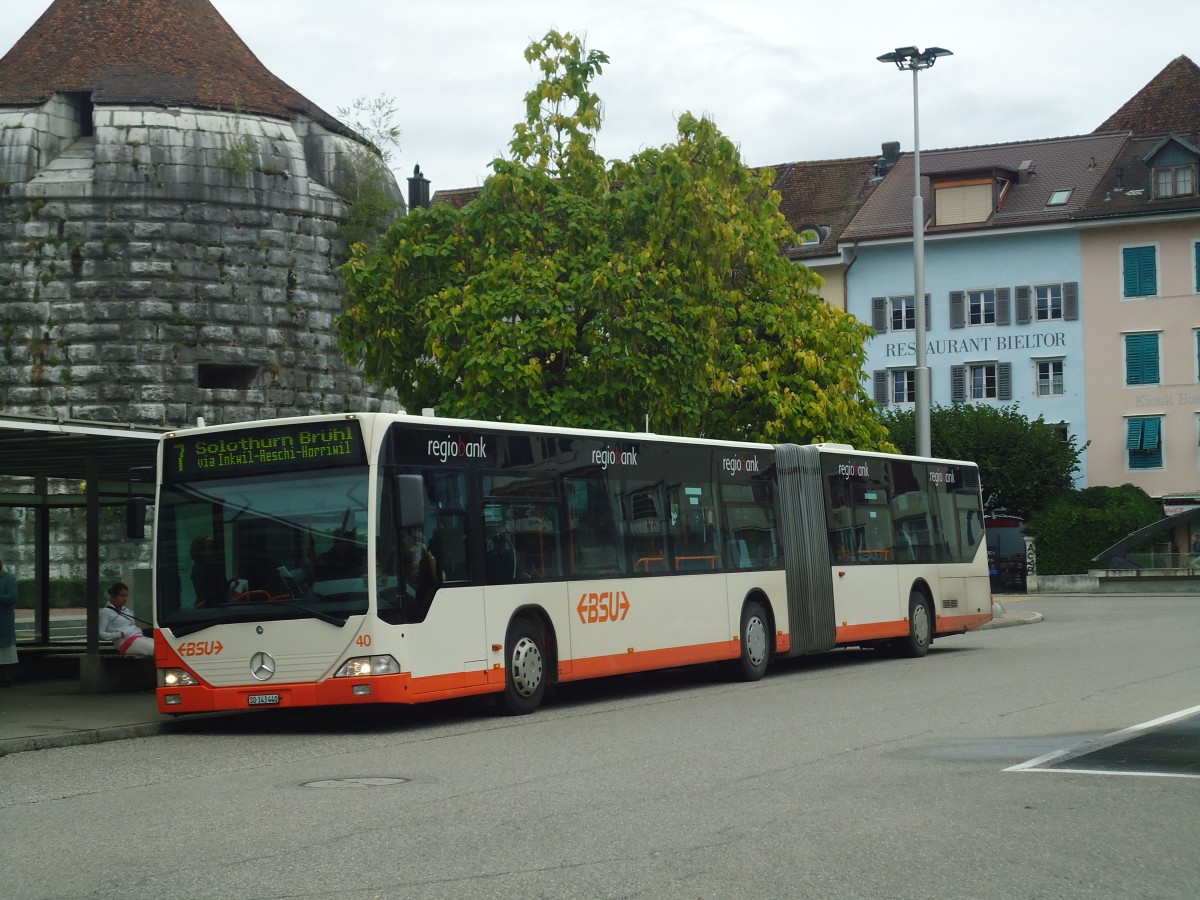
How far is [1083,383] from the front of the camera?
207 feet

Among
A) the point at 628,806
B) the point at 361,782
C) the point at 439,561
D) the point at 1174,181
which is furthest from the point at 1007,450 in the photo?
the point at 628,806

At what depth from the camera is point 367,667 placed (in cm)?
1429

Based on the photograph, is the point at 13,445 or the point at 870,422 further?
the point at 870,422

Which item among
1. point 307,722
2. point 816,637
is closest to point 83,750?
point 307,722

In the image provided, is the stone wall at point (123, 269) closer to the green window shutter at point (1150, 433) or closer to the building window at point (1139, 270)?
the building window at point (1139, 270)

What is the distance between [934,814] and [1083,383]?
186 feet

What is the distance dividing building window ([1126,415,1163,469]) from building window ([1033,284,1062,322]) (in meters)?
4.80

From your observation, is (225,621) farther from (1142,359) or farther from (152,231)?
(1142,359)

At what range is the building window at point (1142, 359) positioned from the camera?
62.1 metres

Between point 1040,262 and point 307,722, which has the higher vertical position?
point 1040,262

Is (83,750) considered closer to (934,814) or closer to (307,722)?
(307,722)

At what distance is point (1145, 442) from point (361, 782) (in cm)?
5528

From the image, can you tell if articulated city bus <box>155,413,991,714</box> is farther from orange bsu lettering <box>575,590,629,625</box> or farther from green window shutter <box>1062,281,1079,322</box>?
green window shutter <box>1062,281,1079,322</box>

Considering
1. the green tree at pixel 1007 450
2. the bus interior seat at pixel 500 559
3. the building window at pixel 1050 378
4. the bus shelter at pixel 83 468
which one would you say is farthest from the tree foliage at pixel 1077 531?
the bus interior seat at pixel 500 559
